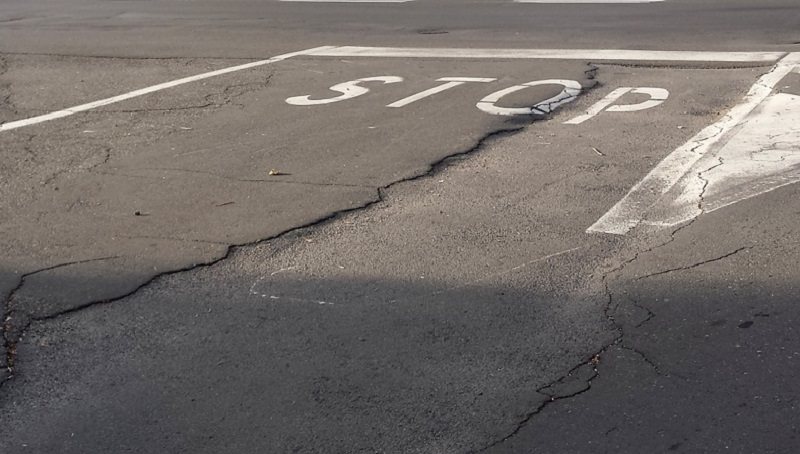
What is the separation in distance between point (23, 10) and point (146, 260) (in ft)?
58.4

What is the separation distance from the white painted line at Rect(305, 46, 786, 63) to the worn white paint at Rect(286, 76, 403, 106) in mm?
1914

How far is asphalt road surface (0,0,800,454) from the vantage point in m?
4.61

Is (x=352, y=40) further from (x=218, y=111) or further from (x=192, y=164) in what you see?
(x=192, y=164)

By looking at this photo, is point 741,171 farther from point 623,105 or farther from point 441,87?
point 441,87

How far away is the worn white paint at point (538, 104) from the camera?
10.6m

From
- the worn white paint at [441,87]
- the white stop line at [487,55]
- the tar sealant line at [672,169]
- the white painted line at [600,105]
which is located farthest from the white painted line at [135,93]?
the tar sealant line at [672,169]

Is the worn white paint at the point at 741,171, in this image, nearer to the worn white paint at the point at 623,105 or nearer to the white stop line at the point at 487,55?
the worn white paint at the point at 623,105

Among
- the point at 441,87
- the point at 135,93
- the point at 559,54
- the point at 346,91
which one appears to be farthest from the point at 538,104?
the point at 135,93

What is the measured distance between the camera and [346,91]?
12055 millimetres

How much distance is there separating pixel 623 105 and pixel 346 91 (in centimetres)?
323

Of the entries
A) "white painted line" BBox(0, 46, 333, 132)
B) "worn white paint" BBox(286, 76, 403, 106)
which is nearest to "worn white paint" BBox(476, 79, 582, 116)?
"worn white paint" BBox(286, 76, 403, 106)

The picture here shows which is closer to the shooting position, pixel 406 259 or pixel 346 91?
pixel 406 259

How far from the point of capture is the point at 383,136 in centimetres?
973

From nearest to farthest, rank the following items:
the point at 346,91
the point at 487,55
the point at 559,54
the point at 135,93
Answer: the point at 346,91
the point at 135,93
the point at 559,54
the point at 487,55
